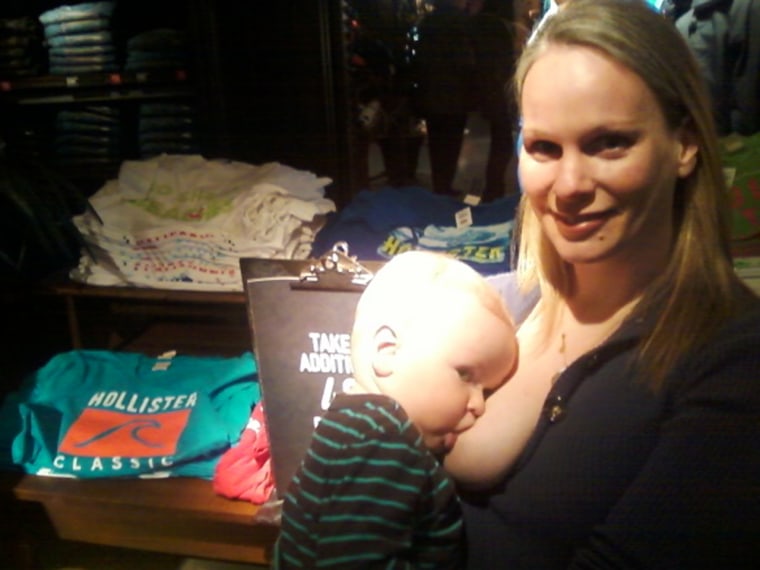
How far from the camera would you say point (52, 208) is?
6.72ft

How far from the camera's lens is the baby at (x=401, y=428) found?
832mm

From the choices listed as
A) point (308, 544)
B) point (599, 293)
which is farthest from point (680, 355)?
point (308, 544)

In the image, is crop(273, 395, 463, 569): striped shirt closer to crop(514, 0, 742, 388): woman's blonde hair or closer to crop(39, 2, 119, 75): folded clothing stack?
crop(514, 0, 742, 388): woman's blonde hair

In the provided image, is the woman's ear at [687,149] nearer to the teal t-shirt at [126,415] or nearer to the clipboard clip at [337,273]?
the clipboard clip at [337,273]

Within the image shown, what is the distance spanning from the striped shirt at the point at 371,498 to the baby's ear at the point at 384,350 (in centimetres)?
4

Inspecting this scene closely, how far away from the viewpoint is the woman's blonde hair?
78 cm

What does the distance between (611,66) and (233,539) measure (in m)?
1.46

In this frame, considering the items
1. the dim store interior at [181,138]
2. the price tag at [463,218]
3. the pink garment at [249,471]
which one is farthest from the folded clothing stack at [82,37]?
the pink garment at [249,471]

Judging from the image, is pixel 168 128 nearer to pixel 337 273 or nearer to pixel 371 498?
pixel 337 273

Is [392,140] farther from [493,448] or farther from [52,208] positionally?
[493,448]

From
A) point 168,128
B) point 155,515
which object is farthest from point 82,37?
point 155,515

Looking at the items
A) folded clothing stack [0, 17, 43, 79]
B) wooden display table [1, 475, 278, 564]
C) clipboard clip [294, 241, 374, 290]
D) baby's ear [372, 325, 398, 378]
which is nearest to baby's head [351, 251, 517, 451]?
baby's ear [372, 325, 398, 378]

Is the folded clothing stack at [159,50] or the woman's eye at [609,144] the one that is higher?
the folded clothing stack at [159,50]

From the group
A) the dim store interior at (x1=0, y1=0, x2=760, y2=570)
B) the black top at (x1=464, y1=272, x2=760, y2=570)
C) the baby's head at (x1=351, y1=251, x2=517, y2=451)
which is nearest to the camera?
the black top at (x1=464, y1=272, x2=760, y2=570)
